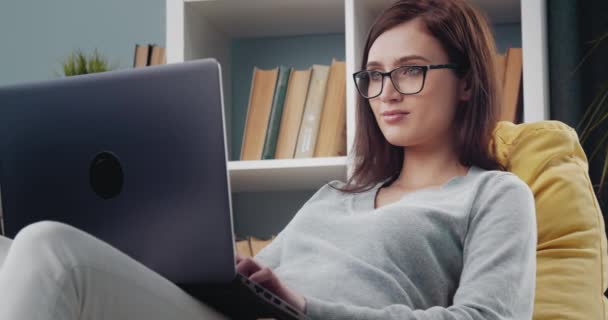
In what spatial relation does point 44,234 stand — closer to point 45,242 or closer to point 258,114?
point 45,242

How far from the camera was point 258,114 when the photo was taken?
2.25m

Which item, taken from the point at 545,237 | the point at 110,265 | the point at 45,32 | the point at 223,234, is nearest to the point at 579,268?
the point at 545,237

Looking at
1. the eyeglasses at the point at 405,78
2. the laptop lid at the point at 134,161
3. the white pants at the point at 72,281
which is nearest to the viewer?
the white pants at the point at 72,281

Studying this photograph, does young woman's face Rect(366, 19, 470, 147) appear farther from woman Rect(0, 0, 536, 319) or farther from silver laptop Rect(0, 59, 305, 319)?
silver laptop Rect(0, 59, 305, 319)

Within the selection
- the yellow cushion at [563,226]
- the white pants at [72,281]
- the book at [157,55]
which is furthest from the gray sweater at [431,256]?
the book at [157,55]

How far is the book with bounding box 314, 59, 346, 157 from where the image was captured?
7.11ft

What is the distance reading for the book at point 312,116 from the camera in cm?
219

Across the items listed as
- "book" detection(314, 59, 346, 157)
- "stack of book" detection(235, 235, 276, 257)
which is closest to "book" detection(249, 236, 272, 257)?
"stack of book" detection(235, 235, 276, 257)

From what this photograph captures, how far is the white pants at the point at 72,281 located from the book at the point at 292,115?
3.92 ft

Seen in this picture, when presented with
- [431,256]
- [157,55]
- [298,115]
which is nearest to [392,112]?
[431,256]

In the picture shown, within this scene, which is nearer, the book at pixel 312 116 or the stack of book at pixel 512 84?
the stack of book at pixel 512 84

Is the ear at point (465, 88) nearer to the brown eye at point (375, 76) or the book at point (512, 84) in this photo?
the brown eye at point (375, 76)

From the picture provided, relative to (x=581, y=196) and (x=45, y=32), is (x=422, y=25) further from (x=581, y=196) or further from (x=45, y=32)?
(x=45, y=32)

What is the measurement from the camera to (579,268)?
1.34 m
